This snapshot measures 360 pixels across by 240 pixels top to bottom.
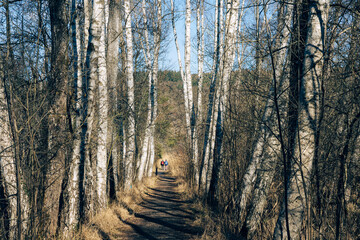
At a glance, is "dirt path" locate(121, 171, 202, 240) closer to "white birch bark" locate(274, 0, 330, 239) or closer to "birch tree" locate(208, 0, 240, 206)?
"birch tree" locate(208, 0, 240, 206)

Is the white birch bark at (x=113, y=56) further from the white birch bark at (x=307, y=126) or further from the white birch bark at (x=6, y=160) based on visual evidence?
the white birch bark at (x=307, y=126)

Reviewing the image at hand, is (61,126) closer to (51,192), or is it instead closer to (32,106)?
(51,192)

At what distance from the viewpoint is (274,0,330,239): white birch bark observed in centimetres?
293

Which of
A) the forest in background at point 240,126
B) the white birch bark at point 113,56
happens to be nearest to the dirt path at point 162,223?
the forest in background at point 240,126

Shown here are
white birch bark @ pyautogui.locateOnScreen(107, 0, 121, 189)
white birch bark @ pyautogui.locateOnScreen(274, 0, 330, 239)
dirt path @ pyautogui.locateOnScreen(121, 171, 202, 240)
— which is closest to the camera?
white birch bark @ pyautogui.locateOnScreen(274, 0, 330, 239)

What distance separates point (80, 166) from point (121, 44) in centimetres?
974

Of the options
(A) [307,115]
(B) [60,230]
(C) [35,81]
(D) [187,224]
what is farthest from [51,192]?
(A) [307,115]

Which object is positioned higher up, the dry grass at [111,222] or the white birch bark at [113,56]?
the white birch bark at [113,56]

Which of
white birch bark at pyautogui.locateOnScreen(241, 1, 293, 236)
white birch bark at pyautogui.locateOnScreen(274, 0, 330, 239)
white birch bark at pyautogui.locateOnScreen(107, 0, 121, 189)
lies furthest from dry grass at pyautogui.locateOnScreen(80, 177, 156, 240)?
white birch bark at pyautogui.locateOnScreen(274, 0, 330, 239)

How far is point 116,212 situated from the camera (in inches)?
327

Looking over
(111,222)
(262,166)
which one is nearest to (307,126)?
(262,166)

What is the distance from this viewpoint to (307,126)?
9.70 feet

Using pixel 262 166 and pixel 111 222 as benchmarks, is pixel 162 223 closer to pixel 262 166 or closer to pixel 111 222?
pixel 111 222

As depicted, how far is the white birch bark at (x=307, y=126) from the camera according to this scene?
9.62 ft
